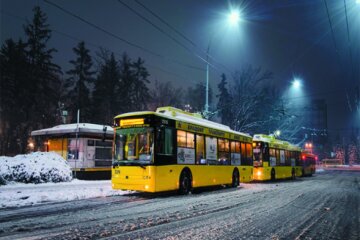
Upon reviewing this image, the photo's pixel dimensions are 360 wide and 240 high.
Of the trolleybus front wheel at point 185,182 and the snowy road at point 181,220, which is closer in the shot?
the snowy road at point 181,220

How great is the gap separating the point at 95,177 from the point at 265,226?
18.7 m

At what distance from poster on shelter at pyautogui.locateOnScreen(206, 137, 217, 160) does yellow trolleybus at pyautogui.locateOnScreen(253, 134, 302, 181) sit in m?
9.98

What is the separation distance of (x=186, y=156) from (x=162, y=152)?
6.09 feet

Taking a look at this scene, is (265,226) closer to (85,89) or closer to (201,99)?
(85,89)

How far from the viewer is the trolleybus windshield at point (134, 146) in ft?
47.8

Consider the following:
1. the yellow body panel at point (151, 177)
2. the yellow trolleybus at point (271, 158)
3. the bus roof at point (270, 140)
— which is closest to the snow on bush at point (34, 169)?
the yellow body panel at point (151, 177)

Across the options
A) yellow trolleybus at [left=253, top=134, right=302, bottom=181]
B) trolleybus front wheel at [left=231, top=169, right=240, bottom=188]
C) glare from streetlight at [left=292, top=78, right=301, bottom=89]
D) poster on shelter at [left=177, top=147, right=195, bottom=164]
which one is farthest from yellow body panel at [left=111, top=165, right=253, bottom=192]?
glare from streetlight at [left=292, top=78, right=301, bottom=89]

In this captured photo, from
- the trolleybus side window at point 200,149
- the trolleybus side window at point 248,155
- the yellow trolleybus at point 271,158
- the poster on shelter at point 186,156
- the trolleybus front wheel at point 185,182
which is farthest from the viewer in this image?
the yellow trolleybus at point 271,158

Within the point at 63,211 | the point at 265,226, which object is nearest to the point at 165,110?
the point at 63,211

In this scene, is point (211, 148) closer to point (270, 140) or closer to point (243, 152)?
point (243, 152)

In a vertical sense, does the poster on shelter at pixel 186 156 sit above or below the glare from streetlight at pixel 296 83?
below

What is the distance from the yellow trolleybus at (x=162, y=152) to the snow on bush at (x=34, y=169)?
6.55 meters

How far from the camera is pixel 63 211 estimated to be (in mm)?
10844

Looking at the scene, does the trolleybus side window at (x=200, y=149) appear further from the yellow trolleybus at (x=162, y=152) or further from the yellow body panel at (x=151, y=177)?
the yellow body panel at (x=151, y=177)
